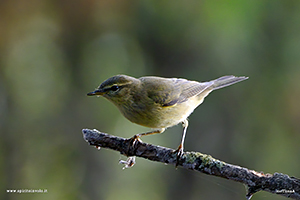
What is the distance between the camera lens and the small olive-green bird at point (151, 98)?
151 inches

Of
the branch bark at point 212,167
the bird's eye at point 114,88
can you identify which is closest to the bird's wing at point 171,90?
the bird's eye at point 114,88

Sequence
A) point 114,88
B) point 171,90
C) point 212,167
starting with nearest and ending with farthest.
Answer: point 212,167 < point 114,88 < point 171,90

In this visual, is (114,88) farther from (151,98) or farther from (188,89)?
(188,89)

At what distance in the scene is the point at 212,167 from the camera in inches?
114

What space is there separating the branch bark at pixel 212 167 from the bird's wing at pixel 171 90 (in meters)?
0.85

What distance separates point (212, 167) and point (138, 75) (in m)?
3.61

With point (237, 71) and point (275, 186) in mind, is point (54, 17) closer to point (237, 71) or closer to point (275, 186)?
point (237, 71)

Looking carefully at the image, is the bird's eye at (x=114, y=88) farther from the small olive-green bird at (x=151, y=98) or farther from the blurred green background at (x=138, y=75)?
the blurred green background at (x=138, y=75)

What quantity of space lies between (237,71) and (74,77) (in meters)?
3.11

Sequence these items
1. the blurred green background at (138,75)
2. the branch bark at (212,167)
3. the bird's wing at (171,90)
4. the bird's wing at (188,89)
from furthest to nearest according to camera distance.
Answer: the blurred green background at (138,75) → the bird's wing at (188,89) → the bird's wing at (171,90) → the branch bark at (212,167)

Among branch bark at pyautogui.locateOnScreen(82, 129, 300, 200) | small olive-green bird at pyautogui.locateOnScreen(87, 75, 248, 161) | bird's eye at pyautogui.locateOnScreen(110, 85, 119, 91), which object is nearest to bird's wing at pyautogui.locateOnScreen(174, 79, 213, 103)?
small olive-green bird at pyautogui.locateOnScreen(87, 75, 248, 161)

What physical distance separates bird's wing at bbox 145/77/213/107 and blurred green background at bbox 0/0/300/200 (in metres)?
1.33

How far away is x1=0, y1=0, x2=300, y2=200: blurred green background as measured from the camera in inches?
220

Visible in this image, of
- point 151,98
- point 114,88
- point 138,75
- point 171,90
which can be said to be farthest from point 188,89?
point 138,75
